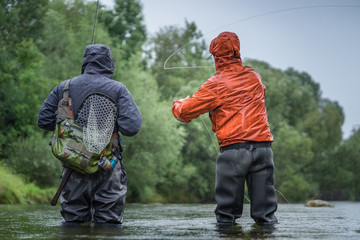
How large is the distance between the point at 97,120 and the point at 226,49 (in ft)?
4.89

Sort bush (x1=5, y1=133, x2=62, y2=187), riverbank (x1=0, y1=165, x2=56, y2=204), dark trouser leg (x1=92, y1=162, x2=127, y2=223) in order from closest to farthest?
dark trouser leg (x1=92, y1=162, x2=127, y2=223) < riverbank (x1=0, y1=165, x2=56, y2=204) < bush (x1=5, y1=133, x2=62, y2=187)

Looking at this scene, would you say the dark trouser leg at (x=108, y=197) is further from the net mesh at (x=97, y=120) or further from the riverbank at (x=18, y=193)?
the riverbank at (x=18, y=193)

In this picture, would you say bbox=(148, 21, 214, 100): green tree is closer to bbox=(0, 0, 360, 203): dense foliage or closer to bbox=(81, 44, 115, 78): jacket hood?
bbox=(0, 0, 360, 203): dense foliage

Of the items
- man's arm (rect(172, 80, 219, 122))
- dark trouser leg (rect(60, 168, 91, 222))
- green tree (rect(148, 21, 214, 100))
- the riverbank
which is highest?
green tree (rect(148, 21, 214, 100))

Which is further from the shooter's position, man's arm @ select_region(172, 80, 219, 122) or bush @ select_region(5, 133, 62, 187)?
bush @ select_region(5, 133, 62, 187)

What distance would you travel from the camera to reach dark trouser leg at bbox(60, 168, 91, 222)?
5074 millimetres

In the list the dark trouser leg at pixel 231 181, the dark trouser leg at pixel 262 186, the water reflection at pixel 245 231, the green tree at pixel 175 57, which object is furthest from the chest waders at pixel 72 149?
the green tree at pixel 175 57

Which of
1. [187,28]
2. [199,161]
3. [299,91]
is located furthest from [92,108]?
[187,28]

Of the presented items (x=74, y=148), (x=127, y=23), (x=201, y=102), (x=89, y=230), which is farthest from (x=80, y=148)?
(x=127, y=23)

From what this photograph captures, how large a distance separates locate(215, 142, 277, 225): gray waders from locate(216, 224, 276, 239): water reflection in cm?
15

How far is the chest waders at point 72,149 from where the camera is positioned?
4945 millimetres

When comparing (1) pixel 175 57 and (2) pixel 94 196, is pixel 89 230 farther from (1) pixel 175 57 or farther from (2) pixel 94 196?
(1) pixel 175 57

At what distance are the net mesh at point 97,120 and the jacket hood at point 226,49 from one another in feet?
3.91

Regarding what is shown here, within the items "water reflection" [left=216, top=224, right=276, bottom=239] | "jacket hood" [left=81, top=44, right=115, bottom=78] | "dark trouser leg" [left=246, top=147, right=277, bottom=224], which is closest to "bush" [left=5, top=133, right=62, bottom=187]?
"jacket hood" [left=81, top=44, right=115, bottom=78]
